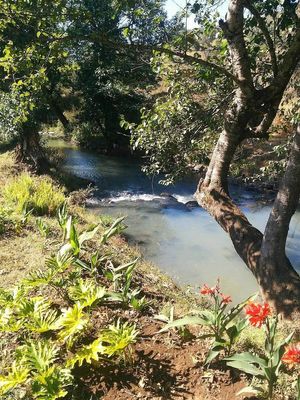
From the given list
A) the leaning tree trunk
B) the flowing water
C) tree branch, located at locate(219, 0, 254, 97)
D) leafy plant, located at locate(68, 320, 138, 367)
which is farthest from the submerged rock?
leafy plant, located at locate(68, 320, 138, 367)

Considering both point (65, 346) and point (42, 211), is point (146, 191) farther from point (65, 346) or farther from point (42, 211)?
point (65, 346)

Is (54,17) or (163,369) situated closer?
(163,369)

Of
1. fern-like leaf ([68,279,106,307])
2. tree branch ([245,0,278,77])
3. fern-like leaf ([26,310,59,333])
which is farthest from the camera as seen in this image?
tree branch ([245,0,278,77])

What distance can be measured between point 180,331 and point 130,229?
24.8 ft

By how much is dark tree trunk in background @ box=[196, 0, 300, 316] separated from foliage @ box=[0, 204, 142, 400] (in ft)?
6.91

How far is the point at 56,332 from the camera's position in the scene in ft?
13.1

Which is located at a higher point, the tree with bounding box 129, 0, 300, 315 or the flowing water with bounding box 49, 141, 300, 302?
the tree with bounding box 129, 0, 300, 315

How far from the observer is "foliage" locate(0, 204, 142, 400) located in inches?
123

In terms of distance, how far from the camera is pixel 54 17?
4289 mm

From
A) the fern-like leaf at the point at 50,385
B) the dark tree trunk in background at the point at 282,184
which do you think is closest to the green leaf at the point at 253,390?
the fern-like leaf at the point at 50,385

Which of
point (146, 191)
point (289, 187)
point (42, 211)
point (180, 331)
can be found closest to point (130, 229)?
point (42, 211)

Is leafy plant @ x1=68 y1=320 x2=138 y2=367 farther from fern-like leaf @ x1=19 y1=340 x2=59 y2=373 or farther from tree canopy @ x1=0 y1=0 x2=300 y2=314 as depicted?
tree canopy @ x1=0 y1=0 x2=300 y2=314

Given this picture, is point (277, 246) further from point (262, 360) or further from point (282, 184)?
point (262, 360)

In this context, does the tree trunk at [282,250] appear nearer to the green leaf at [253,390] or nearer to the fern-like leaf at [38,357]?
the green leaf at [253,390]
